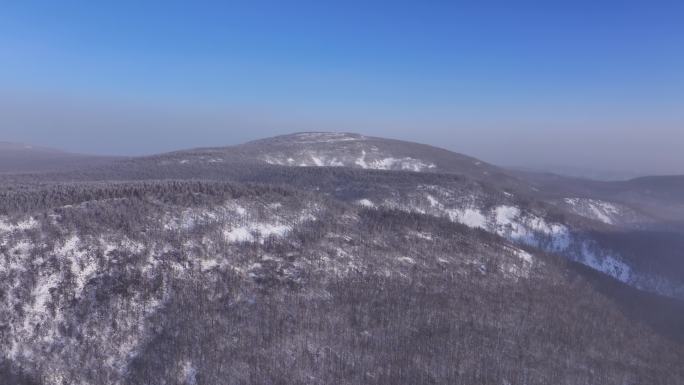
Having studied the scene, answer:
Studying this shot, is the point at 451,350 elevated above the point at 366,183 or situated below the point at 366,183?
below

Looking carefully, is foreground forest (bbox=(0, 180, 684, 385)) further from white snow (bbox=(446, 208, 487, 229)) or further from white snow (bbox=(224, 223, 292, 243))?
white snow (bbox=(446, 208, 487, 229))

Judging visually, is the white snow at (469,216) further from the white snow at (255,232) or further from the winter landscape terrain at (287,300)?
the white snow at (255,232)

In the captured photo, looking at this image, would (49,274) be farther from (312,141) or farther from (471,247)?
(312,141)

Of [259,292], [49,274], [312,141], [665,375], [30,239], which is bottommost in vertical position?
[665,375]

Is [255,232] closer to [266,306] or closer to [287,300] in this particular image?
[287,300]

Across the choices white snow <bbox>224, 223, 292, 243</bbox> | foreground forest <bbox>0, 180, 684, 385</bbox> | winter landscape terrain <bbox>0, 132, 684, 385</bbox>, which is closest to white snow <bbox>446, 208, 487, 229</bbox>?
winter landscape terrain <bbox>0, 132, 684, 385</bbox>

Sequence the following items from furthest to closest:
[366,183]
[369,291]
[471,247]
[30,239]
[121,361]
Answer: [366,183]
[471,247]
[369,291]
[30,239]
[121,361]

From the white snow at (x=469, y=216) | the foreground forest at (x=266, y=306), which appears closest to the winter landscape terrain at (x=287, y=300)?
the foreground forest at (x=266, y=306)

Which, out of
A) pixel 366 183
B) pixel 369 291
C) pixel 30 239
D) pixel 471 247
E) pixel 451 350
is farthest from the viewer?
pixel 366 183

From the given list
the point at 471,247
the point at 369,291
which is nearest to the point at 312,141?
the point at 471,247
